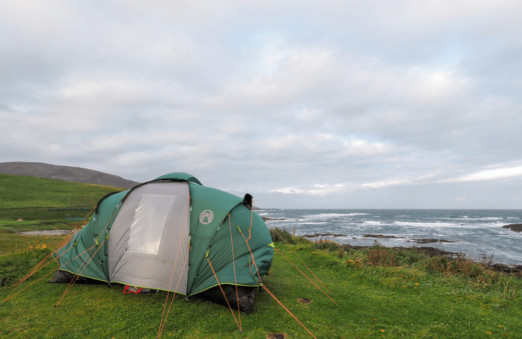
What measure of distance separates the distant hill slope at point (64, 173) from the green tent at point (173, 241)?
133837 mm

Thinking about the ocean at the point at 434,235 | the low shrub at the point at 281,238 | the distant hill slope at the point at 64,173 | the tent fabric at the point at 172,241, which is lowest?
the ocean at the point at 434,235

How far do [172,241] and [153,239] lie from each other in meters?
0.59

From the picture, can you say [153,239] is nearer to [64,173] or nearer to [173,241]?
[173,241]

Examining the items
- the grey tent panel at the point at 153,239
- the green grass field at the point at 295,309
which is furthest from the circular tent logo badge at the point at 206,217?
the green grass field at the point at 295,309

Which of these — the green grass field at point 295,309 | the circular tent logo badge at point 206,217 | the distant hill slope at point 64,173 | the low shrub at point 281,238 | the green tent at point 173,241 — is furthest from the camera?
the distant hill slope at point 64,173

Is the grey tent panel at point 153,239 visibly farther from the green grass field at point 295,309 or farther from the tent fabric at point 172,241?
the green grass field at point 295,309

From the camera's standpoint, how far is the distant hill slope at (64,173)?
429ft

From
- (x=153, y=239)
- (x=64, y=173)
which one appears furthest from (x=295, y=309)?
(x=64, y=173)

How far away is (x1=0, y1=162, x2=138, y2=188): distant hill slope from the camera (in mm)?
130875

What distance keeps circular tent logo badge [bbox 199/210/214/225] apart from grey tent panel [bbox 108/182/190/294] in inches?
14.3

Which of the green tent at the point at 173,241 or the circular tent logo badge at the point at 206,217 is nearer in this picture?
the green tent at the point at 173,241

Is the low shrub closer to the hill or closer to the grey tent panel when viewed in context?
the grey tent panel

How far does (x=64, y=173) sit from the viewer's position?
13625 cm

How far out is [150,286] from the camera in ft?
23.4
